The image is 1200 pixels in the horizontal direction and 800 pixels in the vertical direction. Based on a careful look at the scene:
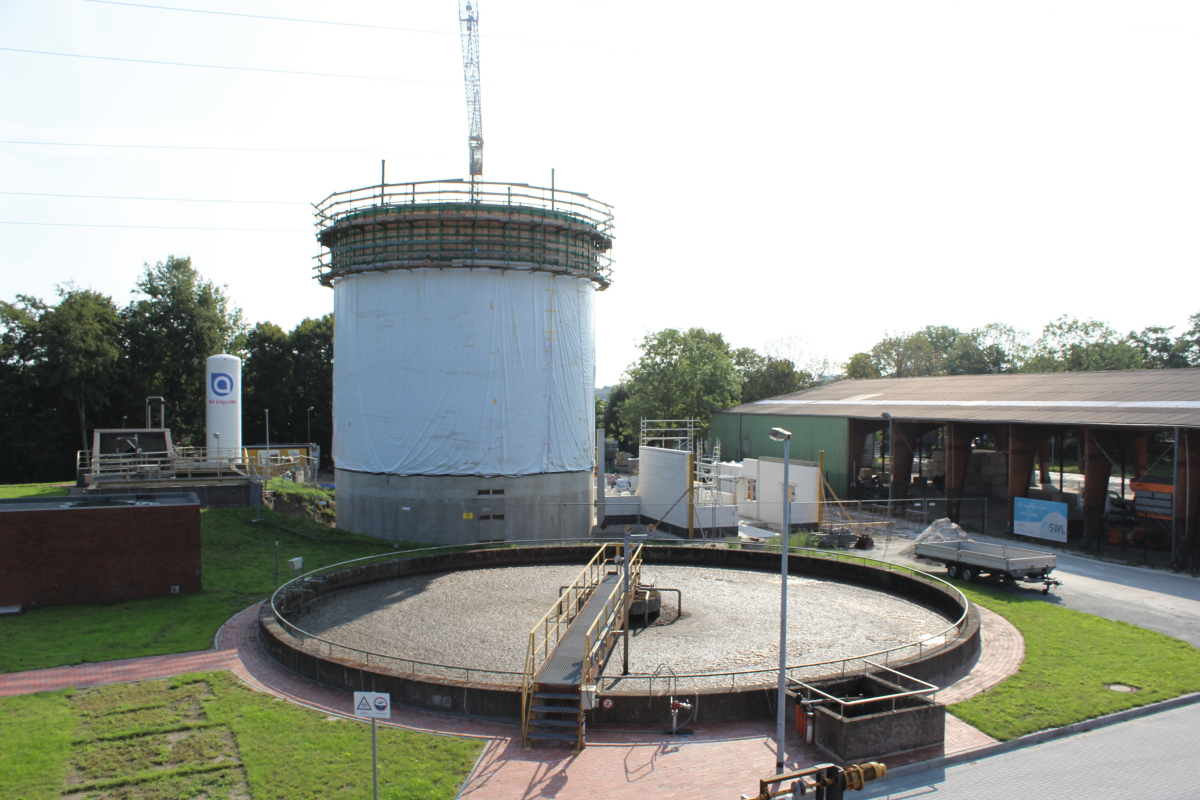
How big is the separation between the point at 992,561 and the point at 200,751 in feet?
70.2

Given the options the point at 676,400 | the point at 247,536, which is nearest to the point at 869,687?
the point at 247,536

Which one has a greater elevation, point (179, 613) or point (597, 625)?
point (597, 625)

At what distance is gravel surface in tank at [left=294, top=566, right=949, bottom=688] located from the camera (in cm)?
1688

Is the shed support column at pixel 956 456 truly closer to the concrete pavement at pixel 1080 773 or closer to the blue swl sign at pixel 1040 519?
the blue swl sign at pixel 1040 519

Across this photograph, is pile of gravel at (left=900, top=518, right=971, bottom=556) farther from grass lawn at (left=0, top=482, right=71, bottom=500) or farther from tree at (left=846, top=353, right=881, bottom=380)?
tree at (left=846, top=353, right=881, bottom=380)

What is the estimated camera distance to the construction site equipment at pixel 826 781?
10328 mm

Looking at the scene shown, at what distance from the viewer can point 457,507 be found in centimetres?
2977

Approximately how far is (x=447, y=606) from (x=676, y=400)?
131ft

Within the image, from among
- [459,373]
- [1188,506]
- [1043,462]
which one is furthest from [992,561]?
[1043,462]

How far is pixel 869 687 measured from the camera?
13789 mm

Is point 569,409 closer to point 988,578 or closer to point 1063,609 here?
point 988,578

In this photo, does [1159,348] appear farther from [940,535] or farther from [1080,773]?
[1080,773]

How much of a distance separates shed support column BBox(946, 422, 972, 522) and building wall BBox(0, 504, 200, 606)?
108ft

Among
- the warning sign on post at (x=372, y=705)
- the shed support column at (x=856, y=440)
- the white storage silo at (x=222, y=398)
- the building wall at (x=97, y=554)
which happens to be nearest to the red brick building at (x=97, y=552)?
the building wall at (x=97, y=554)
